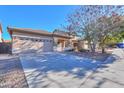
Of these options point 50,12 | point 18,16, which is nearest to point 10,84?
point 50,12

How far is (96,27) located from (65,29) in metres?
3.86

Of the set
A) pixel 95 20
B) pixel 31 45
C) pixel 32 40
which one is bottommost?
pixel 31 45

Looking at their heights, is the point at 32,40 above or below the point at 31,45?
above

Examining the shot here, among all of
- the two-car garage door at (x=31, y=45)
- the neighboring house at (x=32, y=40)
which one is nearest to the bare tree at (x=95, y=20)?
the neighboring house at (x=32, y=40)

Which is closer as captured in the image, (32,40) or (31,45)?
(31,45)

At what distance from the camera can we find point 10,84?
14.7 ft

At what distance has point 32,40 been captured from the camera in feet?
52.6

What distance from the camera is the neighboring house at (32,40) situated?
14.7 meters

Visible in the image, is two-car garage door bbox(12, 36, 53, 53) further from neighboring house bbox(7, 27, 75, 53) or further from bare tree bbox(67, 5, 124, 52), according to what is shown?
bare tree bbox(67, 5, 124, 52)

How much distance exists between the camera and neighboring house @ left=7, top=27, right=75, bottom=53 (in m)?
14.7

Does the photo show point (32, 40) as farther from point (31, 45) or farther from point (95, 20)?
point (95, 20)

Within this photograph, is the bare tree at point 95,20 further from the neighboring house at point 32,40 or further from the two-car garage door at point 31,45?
the two-car garage door at point 31,45

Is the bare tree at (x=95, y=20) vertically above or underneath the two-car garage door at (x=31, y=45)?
above

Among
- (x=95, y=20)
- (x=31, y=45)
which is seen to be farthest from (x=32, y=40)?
(x=95, y=20)
